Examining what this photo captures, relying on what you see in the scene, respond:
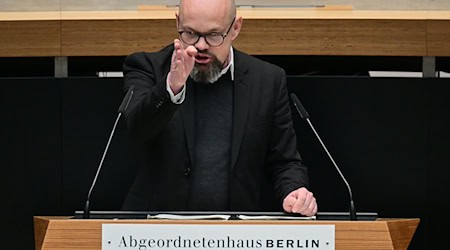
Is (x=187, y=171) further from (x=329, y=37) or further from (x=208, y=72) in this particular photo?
(x=329, y=37)

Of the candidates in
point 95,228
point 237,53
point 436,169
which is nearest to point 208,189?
point 237,53

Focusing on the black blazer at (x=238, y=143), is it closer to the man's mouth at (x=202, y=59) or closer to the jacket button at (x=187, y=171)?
the jacket button at (x=187, y=171)

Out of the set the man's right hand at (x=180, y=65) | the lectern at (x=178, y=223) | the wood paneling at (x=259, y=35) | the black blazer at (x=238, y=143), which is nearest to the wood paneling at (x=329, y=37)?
the wood paneling at (x=259, y=35)

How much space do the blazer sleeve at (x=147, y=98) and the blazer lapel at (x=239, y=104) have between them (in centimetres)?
18

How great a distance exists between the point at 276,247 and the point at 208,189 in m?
0.51

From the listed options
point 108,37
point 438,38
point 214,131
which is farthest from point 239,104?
point 438,38

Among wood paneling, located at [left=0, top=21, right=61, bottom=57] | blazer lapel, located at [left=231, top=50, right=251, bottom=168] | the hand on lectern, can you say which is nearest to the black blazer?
blazer lapel, located at [left=231, top=50, right=251, bottom=168]

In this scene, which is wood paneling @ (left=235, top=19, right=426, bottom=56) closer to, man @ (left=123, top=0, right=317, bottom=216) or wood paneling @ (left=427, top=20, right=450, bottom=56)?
wood paneling @ (left=427, top=20, right=450, bottom=56)

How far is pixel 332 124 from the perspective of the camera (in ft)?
9.44

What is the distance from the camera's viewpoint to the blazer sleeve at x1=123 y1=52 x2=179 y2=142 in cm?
206

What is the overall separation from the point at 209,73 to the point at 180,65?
32 centimetres

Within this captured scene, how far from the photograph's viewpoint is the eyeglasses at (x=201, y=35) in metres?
2.20

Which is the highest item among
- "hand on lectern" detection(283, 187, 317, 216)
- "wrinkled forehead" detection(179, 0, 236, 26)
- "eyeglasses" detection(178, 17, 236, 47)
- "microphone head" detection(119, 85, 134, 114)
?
"wrinkled forehead" detection(179, 0, 236, 26)

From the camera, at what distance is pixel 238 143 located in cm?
230
